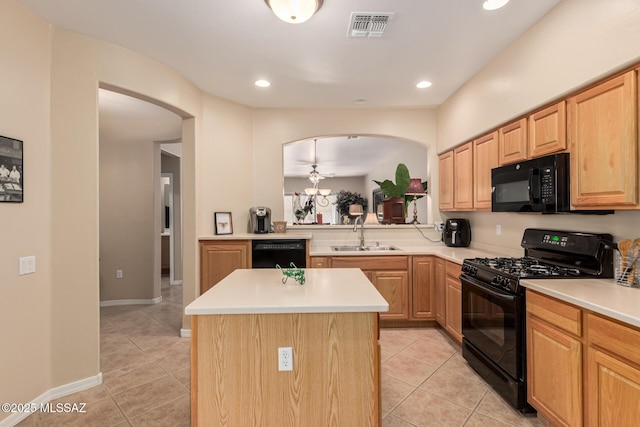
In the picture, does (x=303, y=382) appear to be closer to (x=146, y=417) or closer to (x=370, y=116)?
(x=146, y=417)

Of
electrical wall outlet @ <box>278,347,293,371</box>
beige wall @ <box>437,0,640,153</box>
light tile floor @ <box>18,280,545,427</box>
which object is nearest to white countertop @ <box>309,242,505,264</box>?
light tile floor @ <box>18,280,545,427</box>

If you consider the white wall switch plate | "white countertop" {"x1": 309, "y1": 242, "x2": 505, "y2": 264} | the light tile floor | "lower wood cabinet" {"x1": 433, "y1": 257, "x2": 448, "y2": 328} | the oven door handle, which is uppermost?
the white wall switch plate

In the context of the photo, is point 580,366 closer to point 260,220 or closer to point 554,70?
point 554,70

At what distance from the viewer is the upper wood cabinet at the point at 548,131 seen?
210cm

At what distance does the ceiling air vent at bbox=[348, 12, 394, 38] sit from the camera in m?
2.21

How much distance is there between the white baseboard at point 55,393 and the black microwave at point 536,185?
355cm

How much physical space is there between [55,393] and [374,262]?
2.93 meters

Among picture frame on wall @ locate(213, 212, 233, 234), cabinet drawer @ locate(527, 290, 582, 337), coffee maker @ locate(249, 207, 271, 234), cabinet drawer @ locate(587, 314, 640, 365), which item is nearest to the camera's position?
cabinet drawer @ locate(587, 314, 640, 365)

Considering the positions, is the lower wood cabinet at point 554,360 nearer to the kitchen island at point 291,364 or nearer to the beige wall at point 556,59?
the kitchen island at point 291,364

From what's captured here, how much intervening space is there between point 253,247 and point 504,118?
2.75 meters

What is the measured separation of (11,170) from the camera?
1990 millimetres

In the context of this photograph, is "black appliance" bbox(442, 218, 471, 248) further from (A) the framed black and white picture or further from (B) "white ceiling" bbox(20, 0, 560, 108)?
(A) the framed black and white picture

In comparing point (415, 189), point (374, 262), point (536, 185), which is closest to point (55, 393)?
point (374, 262)

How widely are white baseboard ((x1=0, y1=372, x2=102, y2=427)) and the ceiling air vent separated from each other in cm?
333
